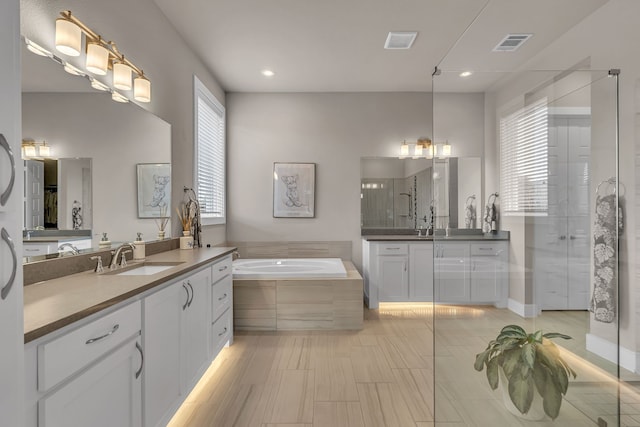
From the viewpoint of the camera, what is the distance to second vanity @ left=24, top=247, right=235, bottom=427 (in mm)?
986

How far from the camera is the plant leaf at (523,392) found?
1.57 meters

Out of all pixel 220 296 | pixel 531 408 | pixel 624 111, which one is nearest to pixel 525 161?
pixel 624 111

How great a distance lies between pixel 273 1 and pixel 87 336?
8.33 ft

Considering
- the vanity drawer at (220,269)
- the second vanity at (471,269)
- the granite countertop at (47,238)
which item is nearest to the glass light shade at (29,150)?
the granite countertop at (47,238)

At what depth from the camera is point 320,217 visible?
4785 millimetres

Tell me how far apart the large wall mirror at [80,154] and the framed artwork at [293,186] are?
2304 millimetres

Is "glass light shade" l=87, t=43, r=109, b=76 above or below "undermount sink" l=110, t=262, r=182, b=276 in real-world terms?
above

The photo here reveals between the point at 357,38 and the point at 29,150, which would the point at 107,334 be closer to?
the point at 29,150

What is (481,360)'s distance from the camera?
1813 mm

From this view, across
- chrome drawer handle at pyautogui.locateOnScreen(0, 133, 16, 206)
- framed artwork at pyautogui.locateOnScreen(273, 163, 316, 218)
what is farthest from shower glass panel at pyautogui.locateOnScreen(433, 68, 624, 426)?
framed artwork at pyautogui.locateOnScreen(273, 163, 316, 218)

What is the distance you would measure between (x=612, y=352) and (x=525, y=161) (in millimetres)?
905

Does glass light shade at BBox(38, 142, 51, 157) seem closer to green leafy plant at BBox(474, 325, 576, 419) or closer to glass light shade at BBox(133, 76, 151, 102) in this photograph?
glass light shade at BBox(133, 76, 151, 102)

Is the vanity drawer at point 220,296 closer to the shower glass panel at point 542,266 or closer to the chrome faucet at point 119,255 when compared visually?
the chrome faucet at point 119,255

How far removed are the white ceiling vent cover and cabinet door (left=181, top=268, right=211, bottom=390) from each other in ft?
8.45
